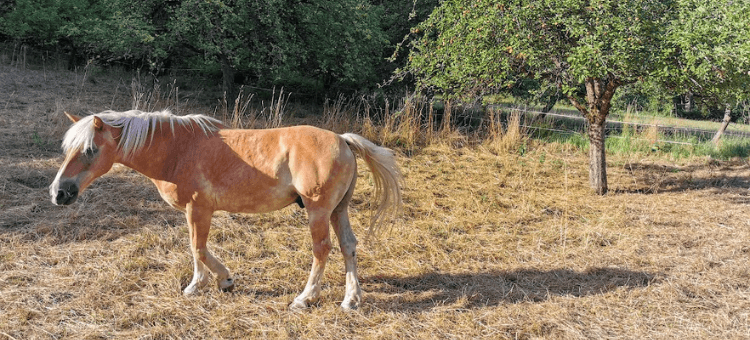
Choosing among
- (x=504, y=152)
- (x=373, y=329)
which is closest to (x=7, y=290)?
(x=373, y=329)

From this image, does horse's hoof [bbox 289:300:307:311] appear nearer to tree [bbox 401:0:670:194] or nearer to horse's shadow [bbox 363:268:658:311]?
horse's shadow [bbox 363:268:658:311]

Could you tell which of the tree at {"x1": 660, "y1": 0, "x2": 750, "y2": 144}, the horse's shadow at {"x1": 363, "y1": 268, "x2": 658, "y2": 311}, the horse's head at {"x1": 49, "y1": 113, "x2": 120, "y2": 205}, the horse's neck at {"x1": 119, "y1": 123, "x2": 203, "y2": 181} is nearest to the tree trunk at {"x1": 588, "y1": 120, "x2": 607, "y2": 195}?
the tree at {"x1": 660, "y1": 0, "x2": 750, "y2": 144}

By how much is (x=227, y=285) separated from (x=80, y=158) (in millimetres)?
1340

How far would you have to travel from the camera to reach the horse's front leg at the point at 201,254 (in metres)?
3.55

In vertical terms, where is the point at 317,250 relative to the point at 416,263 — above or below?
above

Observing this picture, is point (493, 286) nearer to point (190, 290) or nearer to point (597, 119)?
point (190, 290)

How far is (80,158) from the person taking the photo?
3314 millimetres

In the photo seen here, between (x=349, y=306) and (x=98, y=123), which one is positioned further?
(x=349, y=306)

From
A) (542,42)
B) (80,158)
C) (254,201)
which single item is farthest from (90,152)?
(542,42)

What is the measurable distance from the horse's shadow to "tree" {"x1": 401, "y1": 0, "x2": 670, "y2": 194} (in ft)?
7.31

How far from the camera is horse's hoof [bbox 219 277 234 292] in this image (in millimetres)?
3777

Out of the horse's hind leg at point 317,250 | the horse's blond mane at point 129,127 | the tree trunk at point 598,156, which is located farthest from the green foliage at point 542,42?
the horse's blond mane at point 129,127

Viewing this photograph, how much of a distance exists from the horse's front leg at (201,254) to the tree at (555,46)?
3957mm

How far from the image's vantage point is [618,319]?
11.8ft
